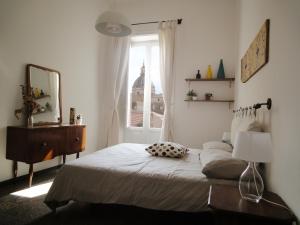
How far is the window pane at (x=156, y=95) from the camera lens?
182 inches

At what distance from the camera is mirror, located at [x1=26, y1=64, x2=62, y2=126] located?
121 inches

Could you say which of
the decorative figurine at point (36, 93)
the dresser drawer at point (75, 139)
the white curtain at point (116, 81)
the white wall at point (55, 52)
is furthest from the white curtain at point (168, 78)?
the decorative figurine at point (36, 93)

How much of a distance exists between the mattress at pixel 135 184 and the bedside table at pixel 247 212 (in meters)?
0.45

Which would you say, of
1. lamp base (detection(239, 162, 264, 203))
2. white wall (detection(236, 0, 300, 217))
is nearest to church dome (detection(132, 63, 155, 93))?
white wall (detection(236, 0, 300, 217))

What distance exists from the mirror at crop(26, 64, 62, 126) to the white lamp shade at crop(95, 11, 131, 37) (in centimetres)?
128

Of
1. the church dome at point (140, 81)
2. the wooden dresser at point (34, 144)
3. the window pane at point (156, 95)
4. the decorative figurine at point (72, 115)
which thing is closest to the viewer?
the wooden dresser at point (34, 144)

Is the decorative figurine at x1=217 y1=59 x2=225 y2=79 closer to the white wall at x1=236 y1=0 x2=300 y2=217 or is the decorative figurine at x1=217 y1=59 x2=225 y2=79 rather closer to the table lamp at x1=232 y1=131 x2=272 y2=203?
the white wall at x1=236 y1=0 x2=300 y2=217

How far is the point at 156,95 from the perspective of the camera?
464 cm

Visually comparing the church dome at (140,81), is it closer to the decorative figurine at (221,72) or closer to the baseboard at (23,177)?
the decorative figurine at (221,72)

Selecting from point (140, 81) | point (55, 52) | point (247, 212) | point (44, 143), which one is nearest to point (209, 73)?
point (140, 81)

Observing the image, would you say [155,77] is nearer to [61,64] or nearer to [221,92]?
[221,92]

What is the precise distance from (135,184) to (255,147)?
1.04 m

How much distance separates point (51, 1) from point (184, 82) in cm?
262

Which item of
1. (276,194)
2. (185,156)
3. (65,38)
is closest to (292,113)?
(276,194)
